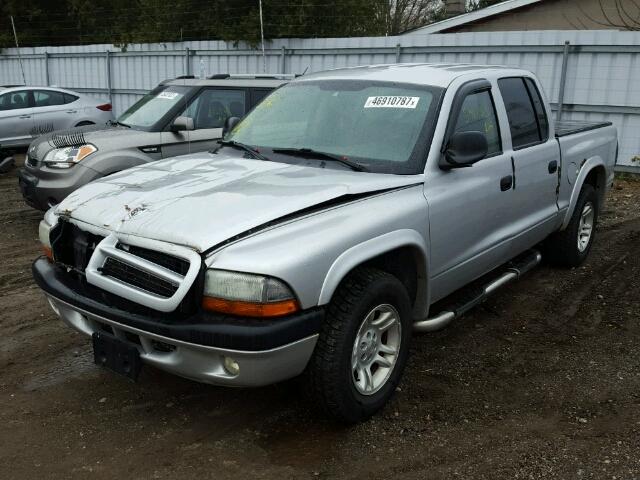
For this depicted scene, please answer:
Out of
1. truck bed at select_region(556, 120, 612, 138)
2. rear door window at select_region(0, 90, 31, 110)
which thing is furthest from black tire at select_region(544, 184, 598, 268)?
rear door window at select_region(0, 90, 31, 110)

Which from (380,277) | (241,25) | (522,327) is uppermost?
(241,25)

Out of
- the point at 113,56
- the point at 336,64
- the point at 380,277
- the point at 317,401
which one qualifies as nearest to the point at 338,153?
the point at 380,277

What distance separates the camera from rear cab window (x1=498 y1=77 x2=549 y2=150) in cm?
463

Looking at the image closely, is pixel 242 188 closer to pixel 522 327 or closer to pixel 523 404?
pixel 523 404

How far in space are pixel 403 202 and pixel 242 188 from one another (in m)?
0.87

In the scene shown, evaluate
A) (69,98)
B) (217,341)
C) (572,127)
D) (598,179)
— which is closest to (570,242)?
(598,179)

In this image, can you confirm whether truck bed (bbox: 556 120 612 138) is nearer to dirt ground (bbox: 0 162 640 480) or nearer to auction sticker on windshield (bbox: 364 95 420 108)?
dirt ground (bbox: 0 162 640 480)

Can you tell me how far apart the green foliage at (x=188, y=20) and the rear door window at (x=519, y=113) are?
9.68 m

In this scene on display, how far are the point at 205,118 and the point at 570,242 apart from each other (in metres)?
Result: 4.45

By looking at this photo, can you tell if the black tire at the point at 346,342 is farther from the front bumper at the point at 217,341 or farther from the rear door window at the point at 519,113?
the rear door window at the point at 519,113

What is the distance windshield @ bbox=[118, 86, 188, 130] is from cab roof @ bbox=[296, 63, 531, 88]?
333 cm

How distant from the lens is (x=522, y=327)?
15.6 feet

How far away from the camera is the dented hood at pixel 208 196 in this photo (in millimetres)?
2955

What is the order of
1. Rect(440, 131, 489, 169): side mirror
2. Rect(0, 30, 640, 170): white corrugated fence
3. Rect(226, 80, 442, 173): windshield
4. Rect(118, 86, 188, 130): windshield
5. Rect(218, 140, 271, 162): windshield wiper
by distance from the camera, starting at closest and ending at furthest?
1. Rect(440, 131, 489, 169): side mirror
2. Rect(226, 80, 442, 173): windshield
3. Rect(218, 140, 271, 162): windshield wiper
4. Rect(118, 86, 188, 130): windshield
5. Rect(0, 30, 640, 170): white corrugated fence
